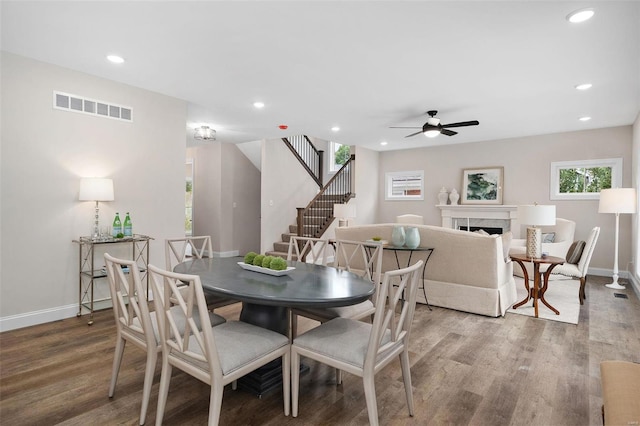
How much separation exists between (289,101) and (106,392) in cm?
375

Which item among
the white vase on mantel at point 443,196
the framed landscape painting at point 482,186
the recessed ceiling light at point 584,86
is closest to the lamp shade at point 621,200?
the recessed ceiling light at point 584,86

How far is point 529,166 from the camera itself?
692cm

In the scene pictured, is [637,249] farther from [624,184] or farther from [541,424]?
[541,424]

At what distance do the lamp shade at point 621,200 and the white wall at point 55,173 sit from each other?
20.8ft

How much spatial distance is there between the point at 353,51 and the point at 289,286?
2.26 meters

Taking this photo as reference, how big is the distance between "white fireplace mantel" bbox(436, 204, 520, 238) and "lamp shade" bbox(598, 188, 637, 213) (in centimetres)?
169

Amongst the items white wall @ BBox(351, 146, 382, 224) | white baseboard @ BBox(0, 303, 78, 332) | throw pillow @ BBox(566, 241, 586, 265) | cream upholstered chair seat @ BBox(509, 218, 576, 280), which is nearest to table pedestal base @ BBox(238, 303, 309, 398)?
white baseboard @ BBox(0, 303, 78, 332)

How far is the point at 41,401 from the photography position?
Result: 2113 mm

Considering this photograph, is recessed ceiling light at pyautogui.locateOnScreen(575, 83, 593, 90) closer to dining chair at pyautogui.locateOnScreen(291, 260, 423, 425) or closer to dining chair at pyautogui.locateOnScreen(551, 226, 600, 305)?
dining chair at pyautogui.locateOnScreen(551, 226, 600, 305)

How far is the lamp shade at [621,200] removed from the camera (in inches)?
198

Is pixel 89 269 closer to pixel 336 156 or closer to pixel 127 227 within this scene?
pixel 127 227

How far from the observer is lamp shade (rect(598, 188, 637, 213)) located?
5.03m

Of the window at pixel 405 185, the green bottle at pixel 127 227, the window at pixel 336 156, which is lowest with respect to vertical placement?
the green bottle at pixel 127 227

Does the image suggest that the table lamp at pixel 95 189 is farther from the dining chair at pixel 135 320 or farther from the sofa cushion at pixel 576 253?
the sofa cushion at pixel 576 253
